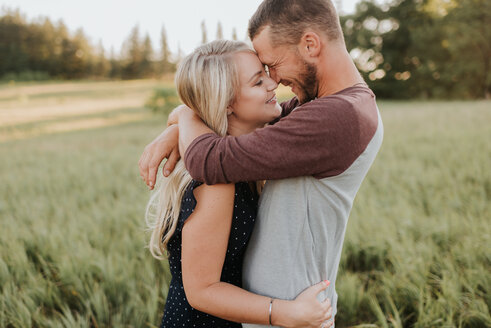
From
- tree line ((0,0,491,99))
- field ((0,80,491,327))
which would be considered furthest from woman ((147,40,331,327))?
tree line ((0,0,491,99))

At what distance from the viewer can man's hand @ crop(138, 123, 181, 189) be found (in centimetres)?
160

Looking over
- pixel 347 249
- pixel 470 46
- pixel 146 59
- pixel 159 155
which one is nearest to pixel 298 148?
pixel 159 155

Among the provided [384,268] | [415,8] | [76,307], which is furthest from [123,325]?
[415,8]

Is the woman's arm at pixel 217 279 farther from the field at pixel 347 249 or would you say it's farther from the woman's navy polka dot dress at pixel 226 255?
the field at pixel 347 249

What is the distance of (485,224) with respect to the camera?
10.3 feet

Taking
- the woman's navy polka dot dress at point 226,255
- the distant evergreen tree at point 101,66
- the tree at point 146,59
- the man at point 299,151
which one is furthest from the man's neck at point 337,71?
the distant evergreen tree at point 101,66

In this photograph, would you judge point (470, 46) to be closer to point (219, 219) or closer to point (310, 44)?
point (310, 44)

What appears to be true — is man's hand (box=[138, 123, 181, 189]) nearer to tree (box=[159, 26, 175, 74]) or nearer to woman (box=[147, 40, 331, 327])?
woman (box=[147, 40, 331, 327])

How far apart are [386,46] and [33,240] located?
38751 mm

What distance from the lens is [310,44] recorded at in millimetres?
1428

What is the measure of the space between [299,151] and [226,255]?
0.55 m

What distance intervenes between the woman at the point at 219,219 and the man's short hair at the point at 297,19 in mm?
152

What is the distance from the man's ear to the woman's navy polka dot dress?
61 cm

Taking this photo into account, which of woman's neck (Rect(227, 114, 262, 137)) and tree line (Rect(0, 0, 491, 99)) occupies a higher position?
tree line (Rect(0, 0, 491, 99))
